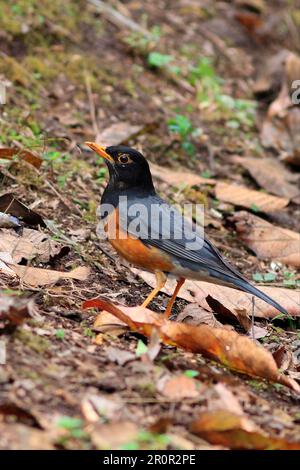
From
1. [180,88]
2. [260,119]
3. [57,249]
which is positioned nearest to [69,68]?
[180,88]

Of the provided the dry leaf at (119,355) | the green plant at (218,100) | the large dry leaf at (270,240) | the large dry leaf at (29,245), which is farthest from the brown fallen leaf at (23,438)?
the green plant at (218,100)

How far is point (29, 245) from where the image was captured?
6.16 meters

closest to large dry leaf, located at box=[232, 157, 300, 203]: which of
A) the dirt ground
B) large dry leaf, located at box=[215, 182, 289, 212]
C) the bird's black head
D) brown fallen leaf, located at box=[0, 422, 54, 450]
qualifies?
the dirt ground

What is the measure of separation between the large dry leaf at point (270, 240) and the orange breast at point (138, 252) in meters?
1.96

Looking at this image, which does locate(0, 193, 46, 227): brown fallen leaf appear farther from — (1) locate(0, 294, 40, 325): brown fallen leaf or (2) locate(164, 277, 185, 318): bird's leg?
(1) locate(0, 294, 40, 325): brown fallen leaf

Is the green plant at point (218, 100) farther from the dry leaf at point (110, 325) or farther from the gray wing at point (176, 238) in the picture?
the dry leaf at point (110, 325)

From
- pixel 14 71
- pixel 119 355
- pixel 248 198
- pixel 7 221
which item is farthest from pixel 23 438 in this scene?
pixel 14 71

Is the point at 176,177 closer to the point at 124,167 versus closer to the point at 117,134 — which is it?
the point at 117,134

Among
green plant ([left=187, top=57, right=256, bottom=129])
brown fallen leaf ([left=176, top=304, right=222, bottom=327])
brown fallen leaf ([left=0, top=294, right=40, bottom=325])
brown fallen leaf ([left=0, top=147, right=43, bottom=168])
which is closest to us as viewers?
brown fallen leaf ([left=0, top=294, right=40, bottom=325])

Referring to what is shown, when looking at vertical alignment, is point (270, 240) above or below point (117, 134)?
below

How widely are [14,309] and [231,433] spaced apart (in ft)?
4.69

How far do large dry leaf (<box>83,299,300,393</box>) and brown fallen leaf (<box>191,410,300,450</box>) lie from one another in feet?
2.91

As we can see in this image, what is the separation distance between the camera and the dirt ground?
13.0 feet
